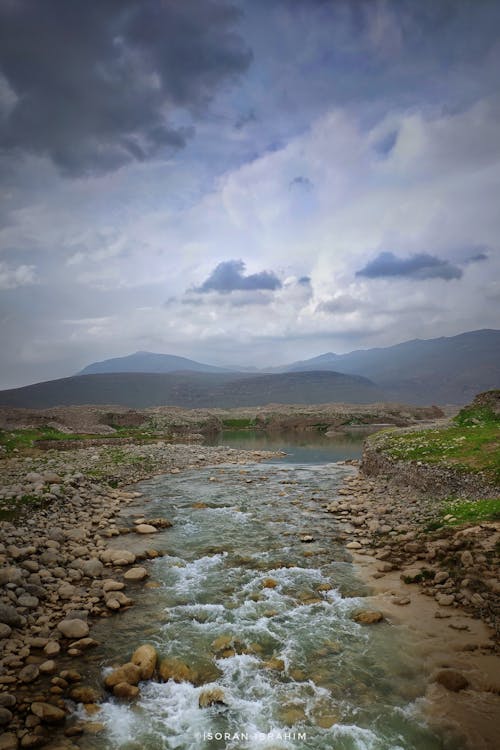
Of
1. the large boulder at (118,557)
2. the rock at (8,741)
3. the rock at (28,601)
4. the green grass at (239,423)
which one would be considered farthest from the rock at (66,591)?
the green grass at (239,423)

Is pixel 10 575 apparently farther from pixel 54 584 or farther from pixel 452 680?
pixel 452 680

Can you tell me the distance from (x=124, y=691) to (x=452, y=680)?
7.12 m

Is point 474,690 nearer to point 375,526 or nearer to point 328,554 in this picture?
point 328,554

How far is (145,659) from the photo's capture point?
9.58 m

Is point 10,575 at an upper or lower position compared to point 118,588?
upper

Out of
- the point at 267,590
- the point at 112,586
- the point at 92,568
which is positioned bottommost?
the point at 267,590

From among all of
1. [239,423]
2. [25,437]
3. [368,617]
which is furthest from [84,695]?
[239,423]

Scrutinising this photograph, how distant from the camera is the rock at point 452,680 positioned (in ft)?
28.5

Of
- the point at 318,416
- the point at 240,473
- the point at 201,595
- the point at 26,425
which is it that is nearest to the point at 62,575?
the point at 201,595

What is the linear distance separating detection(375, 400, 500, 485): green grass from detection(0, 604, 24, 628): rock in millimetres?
20473

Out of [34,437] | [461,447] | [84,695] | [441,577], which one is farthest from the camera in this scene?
[34,437]

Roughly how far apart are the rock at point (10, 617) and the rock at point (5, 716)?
126 inches

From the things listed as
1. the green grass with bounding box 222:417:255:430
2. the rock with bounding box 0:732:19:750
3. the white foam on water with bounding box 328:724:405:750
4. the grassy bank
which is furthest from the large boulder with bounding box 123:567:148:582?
the green grass with bounding box 222:417:255:430

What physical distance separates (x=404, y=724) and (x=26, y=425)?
66.3 metres
